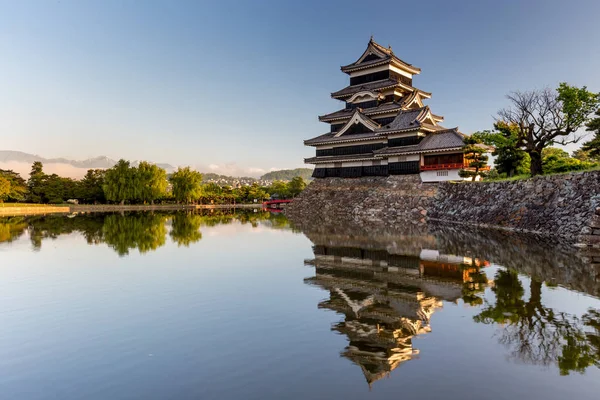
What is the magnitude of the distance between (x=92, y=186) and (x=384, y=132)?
64517 mm

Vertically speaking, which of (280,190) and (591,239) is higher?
(280,190)

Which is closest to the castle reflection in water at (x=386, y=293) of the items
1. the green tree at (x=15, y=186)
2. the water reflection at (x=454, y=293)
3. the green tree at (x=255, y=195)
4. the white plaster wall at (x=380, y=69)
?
the water reflection at (x=454, y=293)

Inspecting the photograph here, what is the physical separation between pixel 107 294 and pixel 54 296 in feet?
4.43

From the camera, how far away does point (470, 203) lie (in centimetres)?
3291

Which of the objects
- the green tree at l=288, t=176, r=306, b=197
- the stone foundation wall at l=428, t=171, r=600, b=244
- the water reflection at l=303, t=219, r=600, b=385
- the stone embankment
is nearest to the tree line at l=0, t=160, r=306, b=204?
the green tree at l=288, t=176, r=306, b=197

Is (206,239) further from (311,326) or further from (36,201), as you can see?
(36,201)

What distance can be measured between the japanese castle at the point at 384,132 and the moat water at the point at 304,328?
2427 centimetres

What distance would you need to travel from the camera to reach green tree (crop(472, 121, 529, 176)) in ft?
106

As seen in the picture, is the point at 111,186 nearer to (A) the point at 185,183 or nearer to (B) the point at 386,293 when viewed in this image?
(A) the point at 185,183

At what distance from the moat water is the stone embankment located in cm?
709

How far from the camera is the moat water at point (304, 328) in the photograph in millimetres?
5594

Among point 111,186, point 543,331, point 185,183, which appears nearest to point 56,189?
point 111,186

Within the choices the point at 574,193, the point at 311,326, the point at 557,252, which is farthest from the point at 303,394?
the point at 574,193

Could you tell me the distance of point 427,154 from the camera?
129 ft
